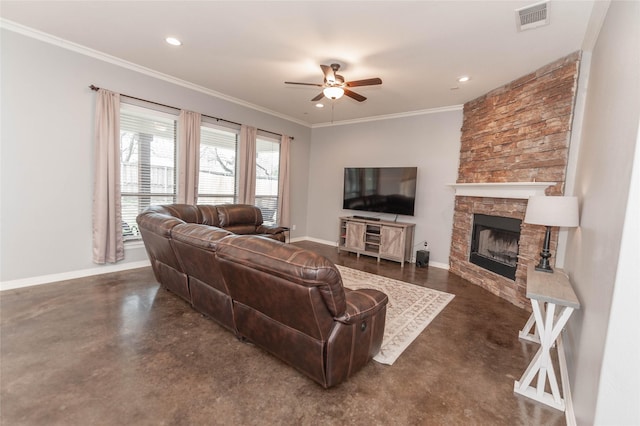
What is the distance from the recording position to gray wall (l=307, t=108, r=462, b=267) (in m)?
5.15

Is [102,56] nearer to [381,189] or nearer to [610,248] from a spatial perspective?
[381,189]

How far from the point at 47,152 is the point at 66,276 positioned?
1.61m

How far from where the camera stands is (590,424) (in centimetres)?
130

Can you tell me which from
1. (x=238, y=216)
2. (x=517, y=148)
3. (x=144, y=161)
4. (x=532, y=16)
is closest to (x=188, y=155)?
(x=144, y=161)

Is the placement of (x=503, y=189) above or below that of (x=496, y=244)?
above

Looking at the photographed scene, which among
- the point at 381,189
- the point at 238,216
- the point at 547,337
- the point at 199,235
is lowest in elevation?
the point at 547,337

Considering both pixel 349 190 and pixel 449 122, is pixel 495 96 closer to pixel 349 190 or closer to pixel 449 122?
pixel 449 122

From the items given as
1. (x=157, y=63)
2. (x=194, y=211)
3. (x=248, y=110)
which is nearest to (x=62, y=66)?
(x=157, y=63)

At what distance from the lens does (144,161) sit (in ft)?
14.2

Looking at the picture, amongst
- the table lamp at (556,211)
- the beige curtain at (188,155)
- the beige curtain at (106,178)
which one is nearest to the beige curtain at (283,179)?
the beige curtain at (188,155)

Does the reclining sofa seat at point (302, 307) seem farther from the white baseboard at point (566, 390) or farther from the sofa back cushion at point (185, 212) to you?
the sofa back cushion at point (185, 212)

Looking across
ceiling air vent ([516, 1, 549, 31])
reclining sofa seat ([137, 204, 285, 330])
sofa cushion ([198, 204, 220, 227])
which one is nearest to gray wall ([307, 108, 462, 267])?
ceiling air vent ([516, 1, 549, 31])

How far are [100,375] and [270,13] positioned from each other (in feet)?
10.7

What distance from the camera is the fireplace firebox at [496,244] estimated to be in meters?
3.73
